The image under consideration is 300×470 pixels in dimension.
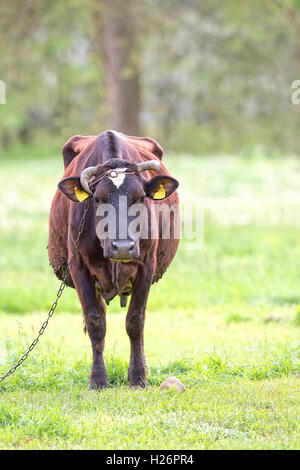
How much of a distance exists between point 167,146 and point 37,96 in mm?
13859

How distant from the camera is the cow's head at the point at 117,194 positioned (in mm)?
6871

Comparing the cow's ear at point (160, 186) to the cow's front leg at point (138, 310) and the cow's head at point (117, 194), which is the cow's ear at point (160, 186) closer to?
the cow's head at point (117, 194)

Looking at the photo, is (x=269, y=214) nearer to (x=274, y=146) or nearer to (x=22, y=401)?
(x=22, y=401)

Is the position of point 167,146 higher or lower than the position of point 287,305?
higher

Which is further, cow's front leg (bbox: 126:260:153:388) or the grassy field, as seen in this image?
cow's front leg (bbox: 126:260:153:388)

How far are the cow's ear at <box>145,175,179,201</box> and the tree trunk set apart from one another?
13.0 meters

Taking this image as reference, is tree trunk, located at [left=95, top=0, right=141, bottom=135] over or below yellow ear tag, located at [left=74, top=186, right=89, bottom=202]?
over

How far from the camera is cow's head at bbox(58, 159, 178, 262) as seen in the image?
6.87 metres

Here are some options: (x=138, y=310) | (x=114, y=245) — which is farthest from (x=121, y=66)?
(x=114, y=245)

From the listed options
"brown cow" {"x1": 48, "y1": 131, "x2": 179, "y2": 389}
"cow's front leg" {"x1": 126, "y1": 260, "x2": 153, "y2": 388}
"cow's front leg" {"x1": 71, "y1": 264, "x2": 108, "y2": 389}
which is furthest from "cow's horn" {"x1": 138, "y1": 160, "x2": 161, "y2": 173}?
"cow's front leg" {"x1": 71, "y1": 264, "x2": 108, "y2": 389}

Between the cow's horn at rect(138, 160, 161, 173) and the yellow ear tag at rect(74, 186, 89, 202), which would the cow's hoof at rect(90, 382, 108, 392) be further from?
the cow's horn at rect(138, 160, 161, 173)
